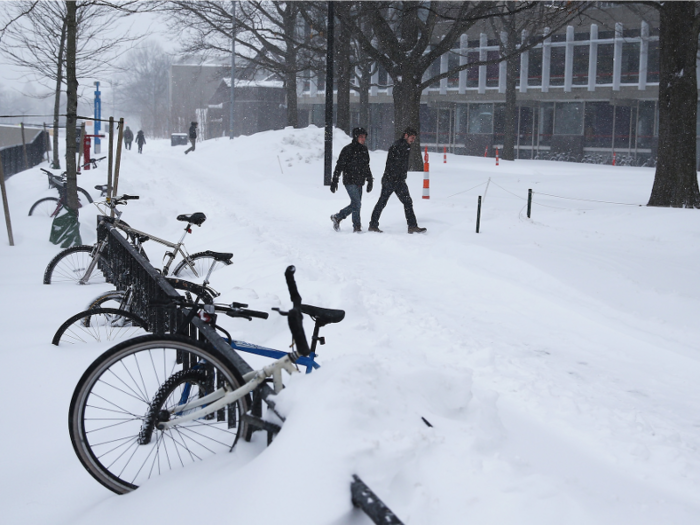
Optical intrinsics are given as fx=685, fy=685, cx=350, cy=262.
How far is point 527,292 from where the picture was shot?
25.6 feet

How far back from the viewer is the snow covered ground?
2.84 meters

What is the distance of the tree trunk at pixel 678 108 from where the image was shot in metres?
12.7

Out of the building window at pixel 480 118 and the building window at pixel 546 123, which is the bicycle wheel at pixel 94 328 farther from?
the building window at pixel 480 118

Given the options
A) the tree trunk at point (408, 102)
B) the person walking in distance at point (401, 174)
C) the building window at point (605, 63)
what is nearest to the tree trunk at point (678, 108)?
the person walking in distance at point (401, 174)

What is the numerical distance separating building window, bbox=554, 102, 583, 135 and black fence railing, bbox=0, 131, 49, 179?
26.9 meters

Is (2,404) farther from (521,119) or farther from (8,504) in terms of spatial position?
(521,119)

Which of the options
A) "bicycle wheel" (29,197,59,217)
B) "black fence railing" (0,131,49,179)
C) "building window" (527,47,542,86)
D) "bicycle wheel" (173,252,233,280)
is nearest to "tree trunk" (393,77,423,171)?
"bicycle wheel" (29,197,59,217)

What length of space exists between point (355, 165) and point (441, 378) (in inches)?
340

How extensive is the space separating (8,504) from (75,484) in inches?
12.6

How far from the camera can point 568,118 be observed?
1518 inches

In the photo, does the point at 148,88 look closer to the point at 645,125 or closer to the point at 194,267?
the point at 645,125

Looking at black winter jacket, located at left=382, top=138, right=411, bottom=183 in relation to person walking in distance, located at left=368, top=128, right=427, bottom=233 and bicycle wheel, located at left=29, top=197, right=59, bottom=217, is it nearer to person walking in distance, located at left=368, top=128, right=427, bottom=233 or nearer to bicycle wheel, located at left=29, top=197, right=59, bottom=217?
person walking in distance, located at left=368, top=128, right=427, bottom=233

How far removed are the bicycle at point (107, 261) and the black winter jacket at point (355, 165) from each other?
4483 millimetres

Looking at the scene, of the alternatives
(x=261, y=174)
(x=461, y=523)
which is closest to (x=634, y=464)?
(x=461, y=523)
